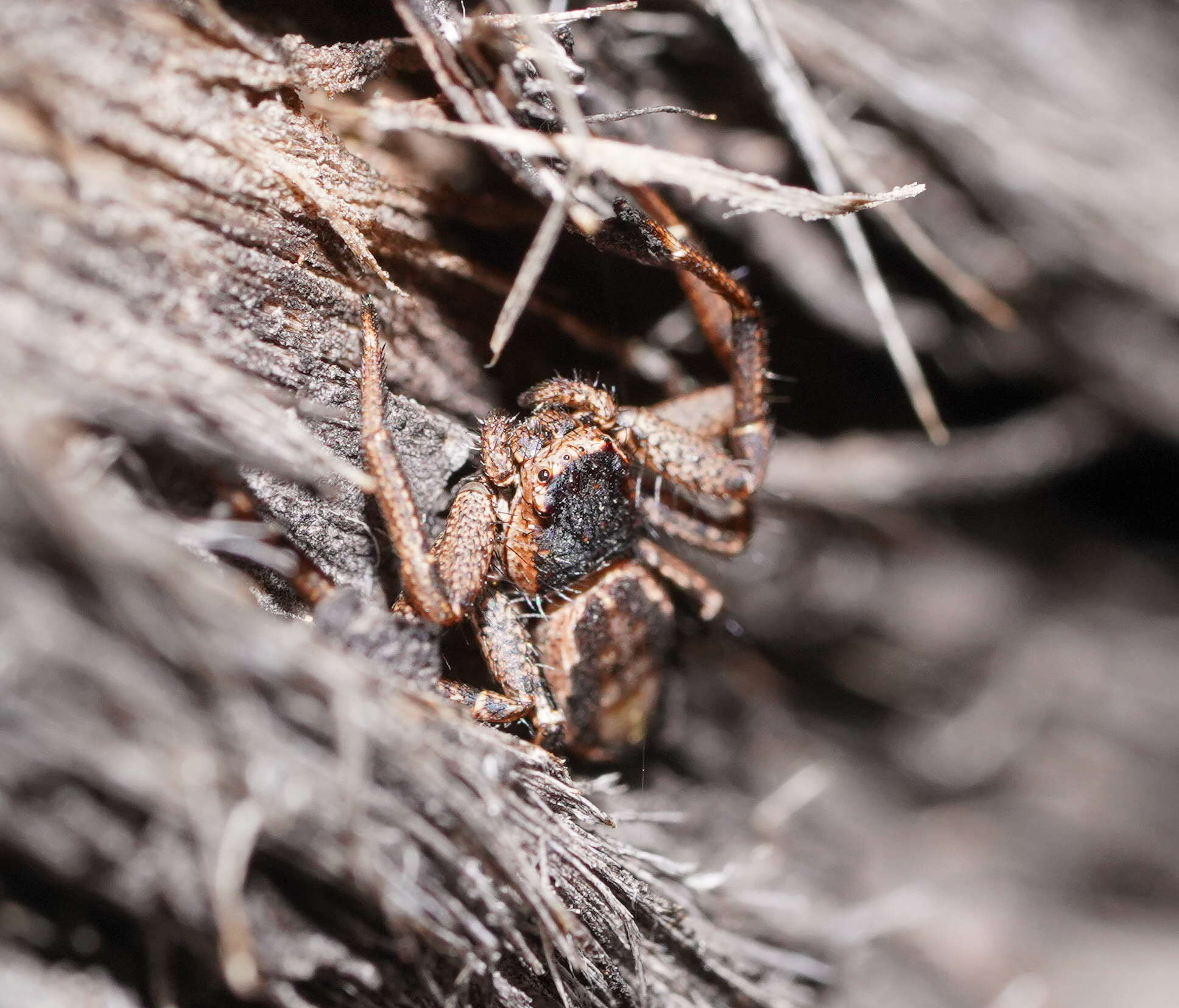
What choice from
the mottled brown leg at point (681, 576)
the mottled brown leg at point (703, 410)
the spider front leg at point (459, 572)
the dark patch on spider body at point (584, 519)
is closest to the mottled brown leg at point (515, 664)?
the spider front leg at point (459, 572)

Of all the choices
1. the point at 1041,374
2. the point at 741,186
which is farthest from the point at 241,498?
the point at 1041,374

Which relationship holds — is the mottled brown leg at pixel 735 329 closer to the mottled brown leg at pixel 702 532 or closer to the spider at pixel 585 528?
the spider at pixel 585 528

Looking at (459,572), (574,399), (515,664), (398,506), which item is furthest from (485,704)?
(574,399)

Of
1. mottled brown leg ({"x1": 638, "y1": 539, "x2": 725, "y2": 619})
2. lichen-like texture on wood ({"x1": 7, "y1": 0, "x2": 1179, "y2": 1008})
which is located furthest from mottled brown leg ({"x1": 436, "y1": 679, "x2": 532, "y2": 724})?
mottled brown leg ({"x1": 638, "y1": 539, "x2": 725, "y2": 619})

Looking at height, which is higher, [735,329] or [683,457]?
[735,329]

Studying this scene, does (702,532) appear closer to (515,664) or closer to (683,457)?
(683,457)
